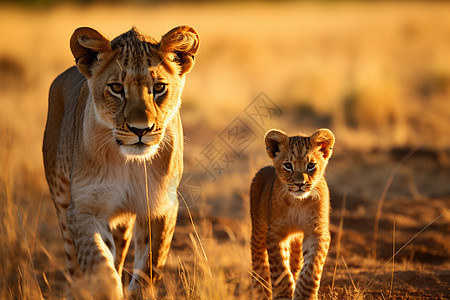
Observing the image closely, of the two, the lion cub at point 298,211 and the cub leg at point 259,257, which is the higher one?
the lion cub at point 298,211

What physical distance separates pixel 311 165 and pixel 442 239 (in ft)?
9.46

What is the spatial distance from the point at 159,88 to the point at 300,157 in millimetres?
1063

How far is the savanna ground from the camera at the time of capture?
4988 millimetres

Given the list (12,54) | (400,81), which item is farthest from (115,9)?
(400,81)

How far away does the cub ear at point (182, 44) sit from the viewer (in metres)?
3.96

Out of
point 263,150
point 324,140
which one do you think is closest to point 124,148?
point 324,140

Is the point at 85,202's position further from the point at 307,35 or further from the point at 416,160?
the point at 307,35

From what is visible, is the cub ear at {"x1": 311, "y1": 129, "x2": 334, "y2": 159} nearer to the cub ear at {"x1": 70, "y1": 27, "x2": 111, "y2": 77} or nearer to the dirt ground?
the dirt ground

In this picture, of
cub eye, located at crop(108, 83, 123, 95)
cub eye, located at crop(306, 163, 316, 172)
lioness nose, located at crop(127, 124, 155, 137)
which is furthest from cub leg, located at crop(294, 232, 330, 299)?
cub eye, located at crop(108, 83, 123, 95)

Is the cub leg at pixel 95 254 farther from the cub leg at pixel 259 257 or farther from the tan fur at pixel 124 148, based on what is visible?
the cub leg at pixel 259 257

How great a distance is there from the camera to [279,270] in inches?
163

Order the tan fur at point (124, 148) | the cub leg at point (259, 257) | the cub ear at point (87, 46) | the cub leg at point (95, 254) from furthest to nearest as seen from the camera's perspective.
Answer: the cub leg at point (259, 257), the cub ear at point (87, 46), the tan fur at point (124, 148), the cub leg at point (95, 254)

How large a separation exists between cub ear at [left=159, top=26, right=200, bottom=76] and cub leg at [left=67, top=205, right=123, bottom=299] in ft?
3.87

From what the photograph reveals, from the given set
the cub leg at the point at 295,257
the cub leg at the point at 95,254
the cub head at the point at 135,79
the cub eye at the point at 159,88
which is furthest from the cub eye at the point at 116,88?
the cub leg at the point at 295,257
